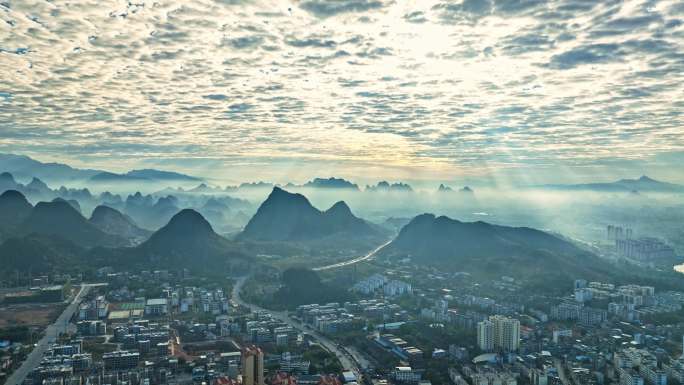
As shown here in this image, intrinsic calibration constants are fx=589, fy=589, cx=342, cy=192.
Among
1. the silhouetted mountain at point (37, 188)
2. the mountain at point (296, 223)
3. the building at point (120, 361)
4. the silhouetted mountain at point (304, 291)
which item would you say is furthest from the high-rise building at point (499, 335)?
the silhouetted mountain at point (37, 188)

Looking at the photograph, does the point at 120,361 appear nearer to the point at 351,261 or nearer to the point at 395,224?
the point at 351,261

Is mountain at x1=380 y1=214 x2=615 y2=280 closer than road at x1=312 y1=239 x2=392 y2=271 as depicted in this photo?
Yes

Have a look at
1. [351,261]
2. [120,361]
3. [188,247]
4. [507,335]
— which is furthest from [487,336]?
[188,247]

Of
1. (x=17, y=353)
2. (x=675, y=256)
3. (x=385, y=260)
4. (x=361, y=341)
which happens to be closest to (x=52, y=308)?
(x=17, y=353)

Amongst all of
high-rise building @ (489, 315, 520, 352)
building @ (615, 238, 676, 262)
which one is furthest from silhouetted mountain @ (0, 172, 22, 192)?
high-rise building @ (489, 315, 520, 352)

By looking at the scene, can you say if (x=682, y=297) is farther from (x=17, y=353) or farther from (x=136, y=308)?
(x=17, y=353)

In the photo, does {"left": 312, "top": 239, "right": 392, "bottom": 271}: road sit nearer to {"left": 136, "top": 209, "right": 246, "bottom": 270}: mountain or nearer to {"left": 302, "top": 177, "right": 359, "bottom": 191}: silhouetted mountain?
{"left": 136, "top": 209, "right": 246, "bottom": 270}: mountain
